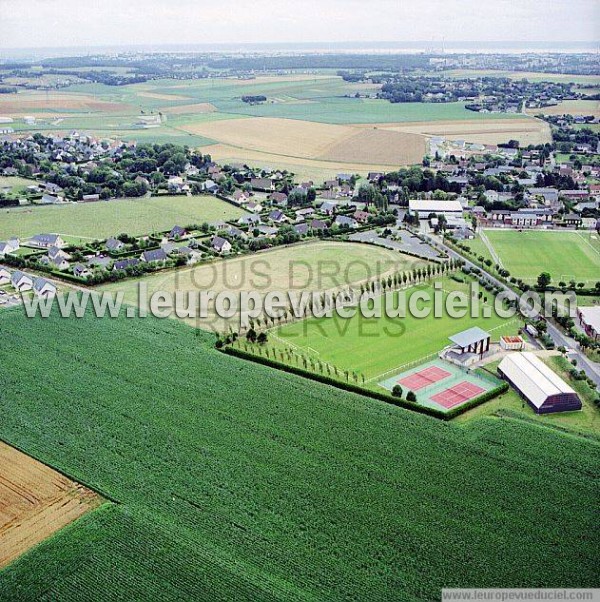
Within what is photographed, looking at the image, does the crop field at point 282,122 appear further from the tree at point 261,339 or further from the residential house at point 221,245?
the tree at point 261,339

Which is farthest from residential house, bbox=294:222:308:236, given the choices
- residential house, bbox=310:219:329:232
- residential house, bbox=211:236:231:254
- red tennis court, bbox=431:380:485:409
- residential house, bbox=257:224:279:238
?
red tennis court, bbox=431:380:485:409

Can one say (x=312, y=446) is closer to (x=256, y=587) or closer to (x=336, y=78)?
(x=256, y=587)

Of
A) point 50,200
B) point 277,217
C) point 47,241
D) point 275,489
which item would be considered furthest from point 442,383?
point 50,200

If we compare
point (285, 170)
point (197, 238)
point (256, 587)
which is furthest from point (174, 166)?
point (256, 587)

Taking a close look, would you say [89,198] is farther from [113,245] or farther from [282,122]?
[282,122]

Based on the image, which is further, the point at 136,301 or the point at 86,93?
the point at 86,93

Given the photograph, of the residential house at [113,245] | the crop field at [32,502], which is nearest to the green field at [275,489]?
the crop field at [32,502]
